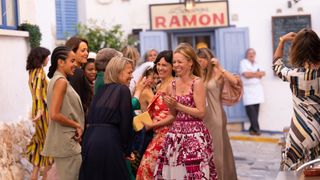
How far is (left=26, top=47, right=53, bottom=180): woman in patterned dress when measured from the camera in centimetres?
845

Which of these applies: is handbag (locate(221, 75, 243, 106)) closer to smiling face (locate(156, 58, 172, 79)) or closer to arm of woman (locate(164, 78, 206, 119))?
smiling face (locate(156, 58, 172, 79))

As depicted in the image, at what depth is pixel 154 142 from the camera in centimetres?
664

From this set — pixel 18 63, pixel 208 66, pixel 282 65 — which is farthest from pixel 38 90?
pixel 282 65

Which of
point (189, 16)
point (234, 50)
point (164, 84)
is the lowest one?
point (164, 84)

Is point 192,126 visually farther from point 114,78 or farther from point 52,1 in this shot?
point 52,1

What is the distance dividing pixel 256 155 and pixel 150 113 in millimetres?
6354

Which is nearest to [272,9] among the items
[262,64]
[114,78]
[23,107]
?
[262,64]

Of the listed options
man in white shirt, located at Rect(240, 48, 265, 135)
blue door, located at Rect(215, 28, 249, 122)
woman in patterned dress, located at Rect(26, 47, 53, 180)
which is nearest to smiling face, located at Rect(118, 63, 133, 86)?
woman in patterned dress, located at Rect(26, 47, 53, 180)

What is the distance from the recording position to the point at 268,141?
1472 cm

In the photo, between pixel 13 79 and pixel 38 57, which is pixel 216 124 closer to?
pixel 38 57

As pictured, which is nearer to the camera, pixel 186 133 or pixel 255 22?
pixel 186 133

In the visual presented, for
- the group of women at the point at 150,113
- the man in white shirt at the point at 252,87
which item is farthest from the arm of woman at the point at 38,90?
the man in white shirt at the point at 252,87

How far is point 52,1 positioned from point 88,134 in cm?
587

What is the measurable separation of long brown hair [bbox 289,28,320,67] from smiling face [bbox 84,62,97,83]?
2186mm
